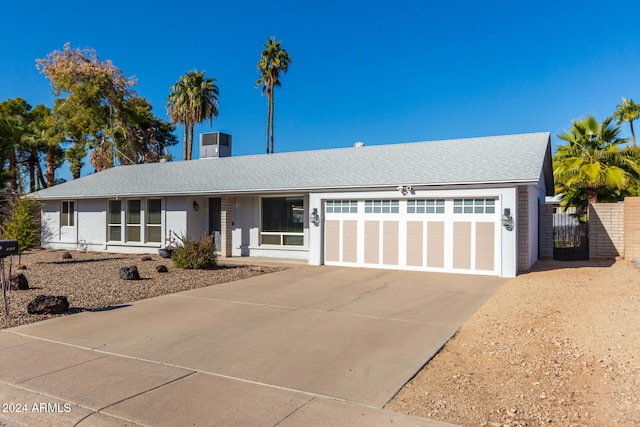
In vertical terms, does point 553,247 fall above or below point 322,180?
below

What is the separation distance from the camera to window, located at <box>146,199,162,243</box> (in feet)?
67.3

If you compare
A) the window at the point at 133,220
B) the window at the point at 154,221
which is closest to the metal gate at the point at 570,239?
the window at the point at 154,221

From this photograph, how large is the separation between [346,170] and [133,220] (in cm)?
1067

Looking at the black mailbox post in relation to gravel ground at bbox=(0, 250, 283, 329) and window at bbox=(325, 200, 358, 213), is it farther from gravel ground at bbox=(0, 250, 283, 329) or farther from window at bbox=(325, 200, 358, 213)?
window at bbox=(325, 200, 358, 213)

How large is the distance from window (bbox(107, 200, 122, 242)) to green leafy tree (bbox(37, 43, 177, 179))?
1594 centimetres

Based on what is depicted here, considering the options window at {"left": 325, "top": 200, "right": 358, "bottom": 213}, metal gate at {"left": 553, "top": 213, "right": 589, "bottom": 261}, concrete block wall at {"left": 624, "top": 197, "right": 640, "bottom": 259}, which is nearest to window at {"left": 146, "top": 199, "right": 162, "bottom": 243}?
window at {"left": 325, "top": 200, "right": 358, "bottom": 213}

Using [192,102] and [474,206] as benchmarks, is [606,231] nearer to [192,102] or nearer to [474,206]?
[474,206]

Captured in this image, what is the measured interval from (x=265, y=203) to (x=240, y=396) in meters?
14.4

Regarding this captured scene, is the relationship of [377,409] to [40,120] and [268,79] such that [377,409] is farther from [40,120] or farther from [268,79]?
[40,120]

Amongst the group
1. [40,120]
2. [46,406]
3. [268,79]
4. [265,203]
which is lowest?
[46,406]

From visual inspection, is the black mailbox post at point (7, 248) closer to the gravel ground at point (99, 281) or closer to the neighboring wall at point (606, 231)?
the gravel ground at point (99, 281)

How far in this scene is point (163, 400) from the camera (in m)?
4.56

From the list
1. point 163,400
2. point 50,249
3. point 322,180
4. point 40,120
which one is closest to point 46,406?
point 163,400

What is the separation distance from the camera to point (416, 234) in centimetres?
1424
